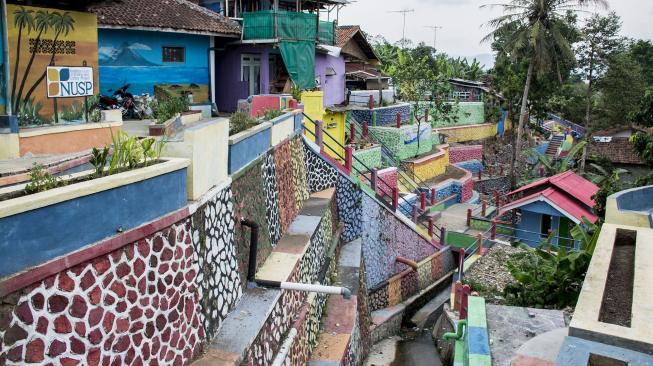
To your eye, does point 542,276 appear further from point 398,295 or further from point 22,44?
point 22,44

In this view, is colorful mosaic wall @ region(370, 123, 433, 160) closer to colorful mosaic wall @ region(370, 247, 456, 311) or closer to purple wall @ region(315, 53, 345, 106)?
purple wall @ region(315, 53, 345, 106)

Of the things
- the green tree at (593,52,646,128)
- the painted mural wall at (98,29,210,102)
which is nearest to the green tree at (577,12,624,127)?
the green tree at (593,52,646,128)

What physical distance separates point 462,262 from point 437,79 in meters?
19.6

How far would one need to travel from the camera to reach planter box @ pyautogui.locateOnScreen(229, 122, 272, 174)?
873cm

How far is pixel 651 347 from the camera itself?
16.4ft

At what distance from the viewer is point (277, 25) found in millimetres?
20109

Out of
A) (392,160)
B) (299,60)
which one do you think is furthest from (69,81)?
(392,160)

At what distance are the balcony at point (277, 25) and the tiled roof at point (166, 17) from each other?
498mm

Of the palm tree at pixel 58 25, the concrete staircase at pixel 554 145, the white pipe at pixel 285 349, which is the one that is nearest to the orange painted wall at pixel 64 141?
the palm tree at pixel 58 25

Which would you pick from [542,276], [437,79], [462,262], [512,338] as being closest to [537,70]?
[437,79]

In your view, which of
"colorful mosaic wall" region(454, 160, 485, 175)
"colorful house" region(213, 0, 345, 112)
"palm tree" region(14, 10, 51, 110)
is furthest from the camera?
"colorful mosaic wall" region(454, 160, 485, 175)

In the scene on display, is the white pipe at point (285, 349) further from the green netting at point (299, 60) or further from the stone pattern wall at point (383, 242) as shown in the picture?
the green netting at point (299, 60)

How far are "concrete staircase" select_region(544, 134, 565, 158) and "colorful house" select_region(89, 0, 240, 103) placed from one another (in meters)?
28.4

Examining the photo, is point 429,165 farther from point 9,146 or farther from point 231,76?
point 9,146
